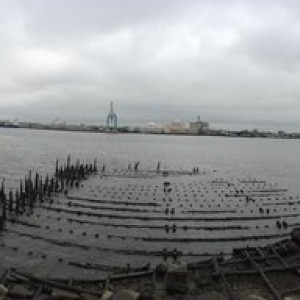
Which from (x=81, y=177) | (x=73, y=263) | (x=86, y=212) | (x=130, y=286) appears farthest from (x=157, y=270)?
(x=81, y=177)

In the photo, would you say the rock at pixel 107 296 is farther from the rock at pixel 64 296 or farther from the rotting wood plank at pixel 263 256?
the rotting wood plank at pixel 263 256

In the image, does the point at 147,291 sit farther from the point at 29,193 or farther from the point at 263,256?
the point at 29,193

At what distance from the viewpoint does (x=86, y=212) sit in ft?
148

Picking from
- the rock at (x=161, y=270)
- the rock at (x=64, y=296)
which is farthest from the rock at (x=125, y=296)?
the rock at (x=161, y=270)

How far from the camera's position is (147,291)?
60.5 feet

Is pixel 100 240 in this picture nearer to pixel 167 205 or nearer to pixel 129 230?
pixel 129 230

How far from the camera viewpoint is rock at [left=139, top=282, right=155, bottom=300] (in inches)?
673

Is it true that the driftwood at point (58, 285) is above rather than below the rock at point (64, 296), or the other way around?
A: below

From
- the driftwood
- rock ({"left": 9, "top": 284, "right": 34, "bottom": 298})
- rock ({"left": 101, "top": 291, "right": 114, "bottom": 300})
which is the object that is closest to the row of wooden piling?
the driftwood

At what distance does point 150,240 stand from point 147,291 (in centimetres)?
1670

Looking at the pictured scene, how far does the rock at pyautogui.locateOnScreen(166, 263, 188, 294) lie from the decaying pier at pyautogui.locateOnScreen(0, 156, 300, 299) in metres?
0.04

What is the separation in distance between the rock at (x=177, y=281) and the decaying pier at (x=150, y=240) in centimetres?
4

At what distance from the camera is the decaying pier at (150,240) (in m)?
19.2

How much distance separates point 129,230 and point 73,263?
411 inches
